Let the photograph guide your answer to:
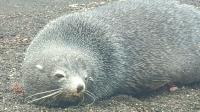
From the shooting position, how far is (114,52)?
6.52 metres

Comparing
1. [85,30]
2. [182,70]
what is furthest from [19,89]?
[182,70]

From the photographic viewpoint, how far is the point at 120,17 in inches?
270

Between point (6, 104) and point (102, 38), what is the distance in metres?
1.39

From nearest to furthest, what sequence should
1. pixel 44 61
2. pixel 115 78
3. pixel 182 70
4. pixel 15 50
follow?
pixel 44 61 < pixel 115 78 < pixel 182 70 < pixel 15 50

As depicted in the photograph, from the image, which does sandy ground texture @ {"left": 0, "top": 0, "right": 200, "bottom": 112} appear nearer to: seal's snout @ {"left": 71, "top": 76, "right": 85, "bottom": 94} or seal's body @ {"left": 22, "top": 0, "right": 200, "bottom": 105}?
seal's body @ {"left": 22, "top": 0, "right": 200, "bottom": 105}

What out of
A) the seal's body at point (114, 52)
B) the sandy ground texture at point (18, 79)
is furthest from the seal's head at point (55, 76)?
the sandy ground texture at point (18, 79)

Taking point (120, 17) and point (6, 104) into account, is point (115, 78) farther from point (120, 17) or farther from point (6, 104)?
point (6, 104)

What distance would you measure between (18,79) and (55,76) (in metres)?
1.25

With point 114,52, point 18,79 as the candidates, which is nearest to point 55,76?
point 114,52

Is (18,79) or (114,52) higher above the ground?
(114,52)

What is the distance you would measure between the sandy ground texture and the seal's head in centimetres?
12

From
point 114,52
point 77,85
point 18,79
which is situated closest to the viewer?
point 77,85

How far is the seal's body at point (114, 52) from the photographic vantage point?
19.3 feet

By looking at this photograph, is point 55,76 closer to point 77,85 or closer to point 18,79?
point 77,85
